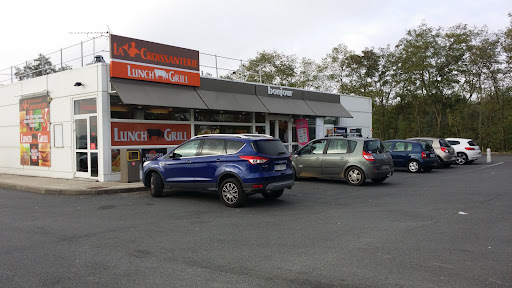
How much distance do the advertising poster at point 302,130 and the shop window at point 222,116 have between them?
401cm

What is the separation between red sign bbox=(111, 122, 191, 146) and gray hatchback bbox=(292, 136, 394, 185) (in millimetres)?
4969

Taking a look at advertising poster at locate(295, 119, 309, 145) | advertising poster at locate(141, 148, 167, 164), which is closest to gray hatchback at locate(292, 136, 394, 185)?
advertising poster at locate(141, 148, 167, 164)

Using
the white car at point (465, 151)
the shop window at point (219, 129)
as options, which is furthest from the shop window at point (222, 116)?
the white car at point (465, 151)

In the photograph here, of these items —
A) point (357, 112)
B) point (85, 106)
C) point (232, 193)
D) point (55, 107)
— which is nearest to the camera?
point (232, 193)

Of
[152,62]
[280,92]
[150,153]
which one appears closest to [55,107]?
[150,153]

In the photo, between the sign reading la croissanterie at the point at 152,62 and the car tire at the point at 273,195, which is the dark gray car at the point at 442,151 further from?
the sign reading la croissanterie at the point at 152,62

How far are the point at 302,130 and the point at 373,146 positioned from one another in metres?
9.19

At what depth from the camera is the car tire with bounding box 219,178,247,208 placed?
9047mm

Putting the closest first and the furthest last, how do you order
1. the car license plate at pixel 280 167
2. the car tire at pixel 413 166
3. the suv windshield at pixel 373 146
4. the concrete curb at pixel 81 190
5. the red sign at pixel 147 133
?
the car license plate at pixel 280 167, the concrete curb at pixel 81 190, the suv windshield at pixel 373 146, the red sign at pixel 147 133, the car tire at pixel 413 166

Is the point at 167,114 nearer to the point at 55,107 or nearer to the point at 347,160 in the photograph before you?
the point at 55,107

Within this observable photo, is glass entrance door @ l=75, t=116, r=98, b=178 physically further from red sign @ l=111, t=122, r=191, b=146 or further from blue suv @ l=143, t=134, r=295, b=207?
blue suv @ l=143, t=134, r=295, b=207

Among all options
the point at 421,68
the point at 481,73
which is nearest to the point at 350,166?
the point at 421,68

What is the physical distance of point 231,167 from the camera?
30.2 feet

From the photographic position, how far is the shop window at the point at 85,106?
45.6ft
